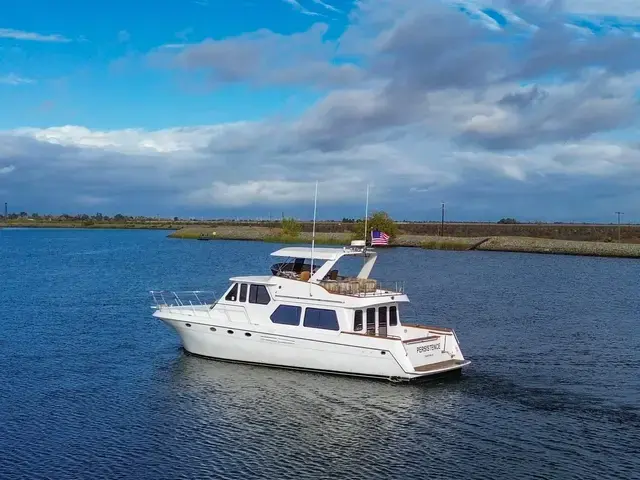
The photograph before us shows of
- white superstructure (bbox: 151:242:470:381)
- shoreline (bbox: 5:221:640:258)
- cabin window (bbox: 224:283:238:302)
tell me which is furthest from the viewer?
shoreline (bbox: 5:221:640:258)

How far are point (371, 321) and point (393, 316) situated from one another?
117cm

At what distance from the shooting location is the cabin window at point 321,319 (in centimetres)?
2713

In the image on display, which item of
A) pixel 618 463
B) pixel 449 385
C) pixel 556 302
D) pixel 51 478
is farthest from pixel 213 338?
pixel 556 302

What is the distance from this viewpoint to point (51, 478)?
17828 mm

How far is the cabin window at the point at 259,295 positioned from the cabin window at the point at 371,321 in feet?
13.3

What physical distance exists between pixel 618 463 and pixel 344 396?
9.22 meters

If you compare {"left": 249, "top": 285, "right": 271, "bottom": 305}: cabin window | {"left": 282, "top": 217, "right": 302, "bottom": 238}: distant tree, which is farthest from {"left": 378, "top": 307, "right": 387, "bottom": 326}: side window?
{"left": 282, "top": 217, "right": 302, "bottom": 238}: distant tree

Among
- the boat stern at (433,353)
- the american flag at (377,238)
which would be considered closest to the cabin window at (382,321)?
the boat stern at (433,353)

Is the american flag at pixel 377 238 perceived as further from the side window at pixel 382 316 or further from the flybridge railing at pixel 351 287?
the side window at pixel 382 316

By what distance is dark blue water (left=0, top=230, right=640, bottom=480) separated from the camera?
18.9 meters

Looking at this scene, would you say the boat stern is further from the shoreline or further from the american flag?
the shoreline

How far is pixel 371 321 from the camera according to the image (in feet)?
91.6

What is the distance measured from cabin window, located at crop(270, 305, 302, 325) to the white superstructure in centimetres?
4

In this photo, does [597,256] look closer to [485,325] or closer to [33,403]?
[485,325]
